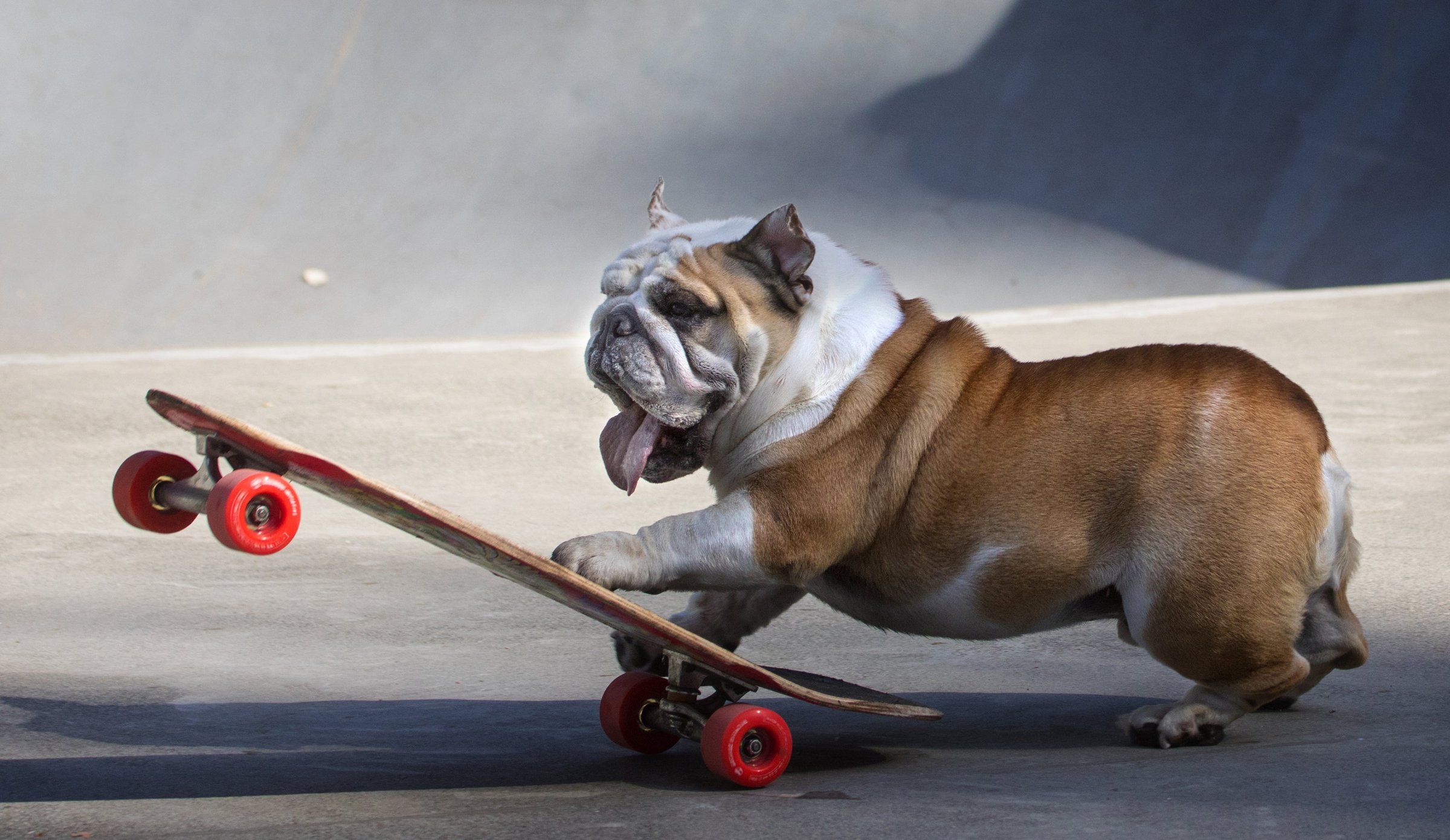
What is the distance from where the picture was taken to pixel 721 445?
324cm

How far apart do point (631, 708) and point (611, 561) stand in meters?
0.38

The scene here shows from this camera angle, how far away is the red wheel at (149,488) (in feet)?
9.23

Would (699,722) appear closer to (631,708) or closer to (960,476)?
(631,708)

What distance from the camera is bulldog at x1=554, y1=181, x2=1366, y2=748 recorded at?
3000 mm

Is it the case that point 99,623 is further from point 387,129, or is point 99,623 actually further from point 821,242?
point 387,129

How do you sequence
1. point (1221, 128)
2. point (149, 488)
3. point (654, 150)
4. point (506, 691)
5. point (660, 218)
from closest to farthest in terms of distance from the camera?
1. point (149, 488)
2. point (660, 218)
3. point (506, 691)
4. point (654, 150)
5. point (1221, 128)

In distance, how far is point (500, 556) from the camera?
8.64 ft

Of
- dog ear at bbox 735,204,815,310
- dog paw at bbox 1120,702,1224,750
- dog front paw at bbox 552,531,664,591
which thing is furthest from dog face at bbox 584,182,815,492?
dog paw at bbox 1120,702,1224,750

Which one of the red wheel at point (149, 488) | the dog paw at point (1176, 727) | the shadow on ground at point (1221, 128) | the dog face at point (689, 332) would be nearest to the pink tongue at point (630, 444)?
the dog face at point (689, 332)

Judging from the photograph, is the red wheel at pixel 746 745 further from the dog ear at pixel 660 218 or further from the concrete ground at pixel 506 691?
the dog ear at pixel 660 218

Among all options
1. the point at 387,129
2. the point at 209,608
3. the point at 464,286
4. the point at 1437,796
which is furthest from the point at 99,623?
the point at 387,129

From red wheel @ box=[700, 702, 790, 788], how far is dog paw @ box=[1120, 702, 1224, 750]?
825mm

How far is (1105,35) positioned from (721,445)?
11420mm

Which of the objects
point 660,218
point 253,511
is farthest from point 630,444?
point 253,511
